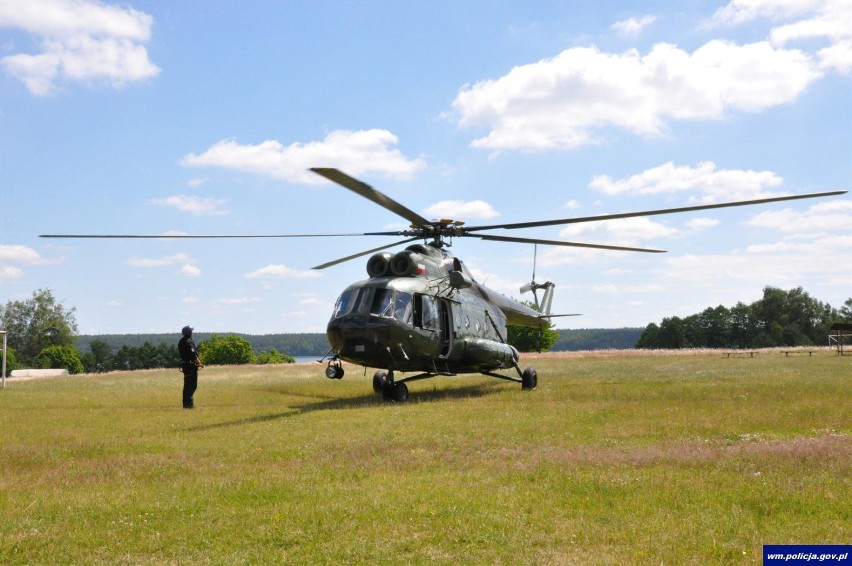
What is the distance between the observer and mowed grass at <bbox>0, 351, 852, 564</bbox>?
771cm

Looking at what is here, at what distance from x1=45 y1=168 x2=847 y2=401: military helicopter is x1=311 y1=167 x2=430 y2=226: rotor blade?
4cm

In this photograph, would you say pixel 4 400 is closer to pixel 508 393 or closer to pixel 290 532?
pixel 508 393

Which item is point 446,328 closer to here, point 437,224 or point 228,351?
point 437,224

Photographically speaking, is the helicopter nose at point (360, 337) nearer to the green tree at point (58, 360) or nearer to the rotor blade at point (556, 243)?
the rotor blade at point (556, 243)

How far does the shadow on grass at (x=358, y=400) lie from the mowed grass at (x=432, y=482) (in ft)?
0.74

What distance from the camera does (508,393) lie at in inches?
1025

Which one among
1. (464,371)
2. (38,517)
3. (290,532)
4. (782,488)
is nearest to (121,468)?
(38,517)

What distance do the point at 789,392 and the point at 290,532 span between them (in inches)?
790

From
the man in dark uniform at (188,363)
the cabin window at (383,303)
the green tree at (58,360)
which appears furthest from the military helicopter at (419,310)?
the green tree at (58,360)

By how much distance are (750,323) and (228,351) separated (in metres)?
109

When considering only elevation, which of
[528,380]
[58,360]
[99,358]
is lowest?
[99,358]

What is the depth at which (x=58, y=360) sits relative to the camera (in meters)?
113

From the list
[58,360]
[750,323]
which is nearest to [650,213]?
[58,360]

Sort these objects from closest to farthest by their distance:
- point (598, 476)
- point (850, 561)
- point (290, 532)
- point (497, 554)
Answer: point (850, 561) < point (497, 554) < point (290, 532) < point (598, 476)
